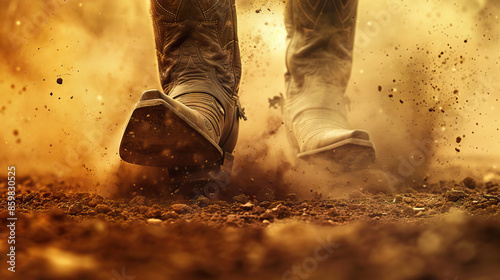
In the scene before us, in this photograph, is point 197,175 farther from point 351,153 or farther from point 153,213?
point 351,153

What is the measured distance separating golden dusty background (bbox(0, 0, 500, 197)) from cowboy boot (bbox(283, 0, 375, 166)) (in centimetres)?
18

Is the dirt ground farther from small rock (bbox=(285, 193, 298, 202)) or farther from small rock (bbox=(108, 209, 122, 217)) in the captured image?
small rock (bbox=(285, 193, 298, 202))

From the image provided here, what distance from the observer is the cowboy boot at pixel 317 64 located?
162cm

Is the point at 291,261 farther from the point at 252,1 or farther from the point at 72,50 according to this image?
the point at 252,1

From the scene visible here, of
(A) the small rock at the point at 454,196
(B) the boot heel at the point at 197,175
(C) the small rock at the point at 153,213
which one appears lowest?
(A) the small rock at the point at 454,196

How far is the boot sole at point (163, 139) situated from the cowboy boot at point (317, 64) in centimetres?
59

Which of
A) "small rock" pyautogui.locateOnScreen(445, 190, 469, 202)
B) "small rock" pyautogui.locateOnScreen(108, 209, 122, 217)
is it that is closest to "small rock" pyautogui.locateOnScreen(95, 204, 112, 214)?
"small rock" pyautogui.locateOnScreen(108, 209, 122, 217)

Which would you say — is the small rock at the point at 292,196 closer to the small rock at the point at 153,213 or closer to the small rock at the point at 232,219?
the small rock at the point at 232,219

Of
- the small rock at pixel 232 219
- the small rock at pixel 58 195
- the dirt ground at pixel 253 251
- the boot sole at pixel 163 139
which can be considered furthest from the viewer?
the small rock at pixel 58 195

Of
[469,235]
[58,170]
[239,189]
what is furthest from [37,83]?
[469,235]

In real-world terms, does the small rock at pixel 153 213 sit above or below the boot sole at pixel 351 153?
below

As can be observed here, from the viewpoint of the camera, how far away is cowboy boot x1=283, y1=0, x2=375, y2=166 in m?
1.62

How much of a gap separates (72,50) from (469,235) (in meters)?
2.12

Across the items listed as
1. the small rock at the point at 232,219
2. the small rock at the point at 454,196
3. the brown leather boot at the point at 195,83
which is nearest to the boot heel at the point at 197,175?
the brown leather boot at the point at 195,83
